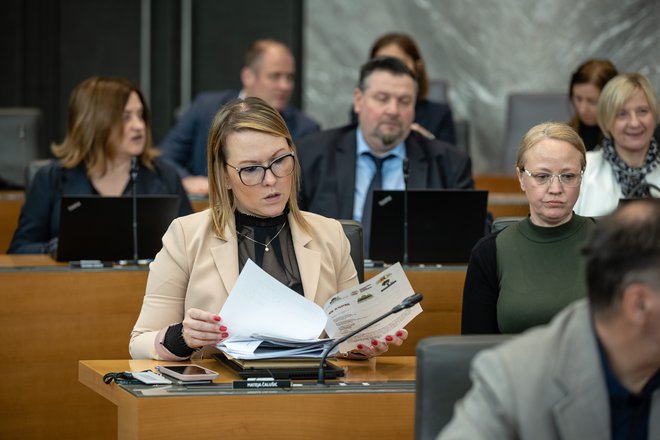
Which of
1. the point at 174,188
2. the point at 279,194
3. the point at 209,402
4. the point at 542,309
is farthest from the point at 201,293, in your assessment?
the point at 174,188

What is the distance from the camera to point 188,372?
9.04 ft

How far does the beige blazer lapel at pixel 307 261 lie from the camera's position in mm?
3143

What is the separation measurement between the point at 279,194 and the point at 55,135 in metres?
5.09

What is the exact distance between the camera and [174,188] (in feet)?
16.3

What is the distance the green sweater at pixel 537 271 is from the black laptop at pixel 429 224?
849 millimetres

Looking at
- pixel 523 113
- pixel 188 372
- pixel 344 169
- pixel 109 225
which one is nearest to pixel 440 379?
pixel 188 372

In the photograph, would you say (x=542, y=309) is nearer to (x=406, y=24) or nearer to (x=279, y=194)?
(x=279, y=194)

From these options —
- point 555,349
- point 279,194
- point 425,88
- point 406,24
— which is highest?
point 406,24

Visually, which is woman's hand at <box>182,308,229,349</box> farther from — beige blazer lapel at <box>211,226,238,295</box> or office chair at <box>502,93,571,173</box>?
office chair at <box>502,93,571,173</box>

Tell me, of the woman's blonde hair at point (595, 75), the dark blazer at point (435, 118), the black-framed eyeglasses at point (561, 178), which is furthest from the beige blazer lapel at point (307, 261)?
the dark blazer at point (435, 118)

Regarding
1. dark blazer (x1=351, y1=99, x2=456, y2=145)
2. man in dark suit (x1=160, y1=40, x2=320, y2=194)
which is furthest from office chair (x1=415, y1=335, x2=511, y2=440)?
man in dark suit (x1=160, y1=40, x2=320, y2=194)

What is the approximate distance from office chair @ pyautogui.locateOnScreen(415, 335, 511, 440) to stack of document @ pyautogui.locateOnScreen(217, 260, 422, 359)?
1.92ft

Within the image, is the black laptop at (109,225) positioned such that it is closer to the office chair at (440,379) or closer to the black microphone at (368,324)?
the black microphone at (368,324)

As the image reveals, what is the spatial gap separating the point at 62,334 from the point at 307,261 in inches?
46.7
